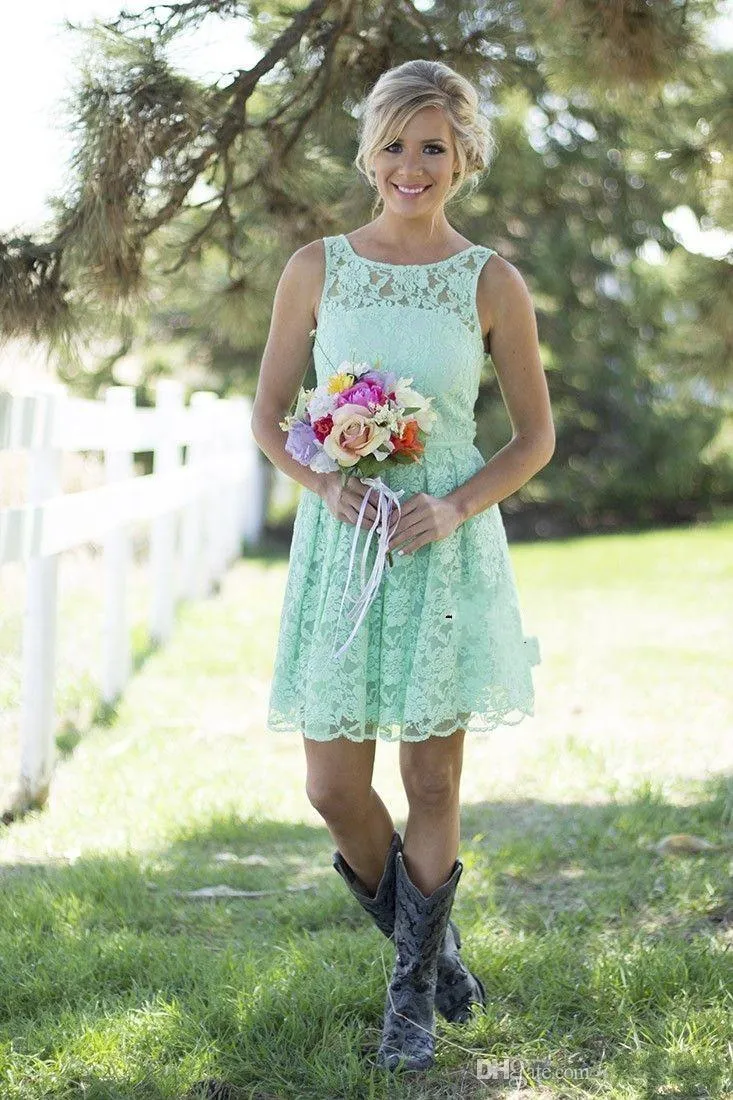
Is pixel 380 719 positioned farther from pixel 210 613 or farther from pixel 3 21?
pixel 210 613

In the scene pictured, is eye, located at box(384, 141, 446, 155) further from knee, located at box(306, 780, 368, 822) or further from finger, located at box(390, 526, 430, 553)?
knee, located at box(306, 780, 368, 822)

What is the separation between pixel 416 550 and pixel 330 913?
A: 4.15ft

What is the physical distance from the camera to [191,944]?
3.35 metres

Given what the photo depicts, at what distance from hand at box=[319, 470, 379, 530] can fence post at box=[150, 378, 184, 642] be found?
470 centimetres

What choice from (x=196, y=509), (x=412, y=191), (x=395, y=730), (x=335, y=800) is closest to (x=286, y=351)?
(x=412, y=191)

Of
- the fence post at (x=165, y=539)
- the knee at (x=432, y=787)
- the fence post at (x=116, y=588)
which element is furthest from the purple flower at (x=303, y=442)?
the fence post at (x=165, y=539)

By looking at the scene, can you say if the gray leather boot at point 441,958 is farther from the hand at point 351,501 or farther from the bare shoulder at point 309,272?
the bare shoulder at point 309,272

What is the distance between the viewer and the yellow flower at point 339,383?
2.71m

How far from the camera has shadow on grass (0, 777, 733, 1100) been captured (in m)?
2.71

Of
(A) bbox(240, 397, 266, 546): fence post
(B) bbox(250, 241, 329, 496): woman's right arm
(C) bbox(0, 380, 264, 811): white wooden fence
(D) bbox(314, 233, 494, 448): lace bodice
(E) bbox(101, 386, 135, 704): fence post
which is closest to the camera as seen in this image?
(D) bbox(314, 233, 494, 448): lace bodice

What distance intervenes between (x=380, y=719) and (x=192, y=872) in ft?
4.61

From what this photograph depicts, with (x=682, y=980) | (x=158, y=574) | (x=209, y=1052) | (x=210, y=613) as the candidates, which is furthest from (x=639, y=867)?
(x=210, y=613)

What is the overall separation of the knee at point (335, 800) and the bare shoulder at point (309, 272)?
1.02m
